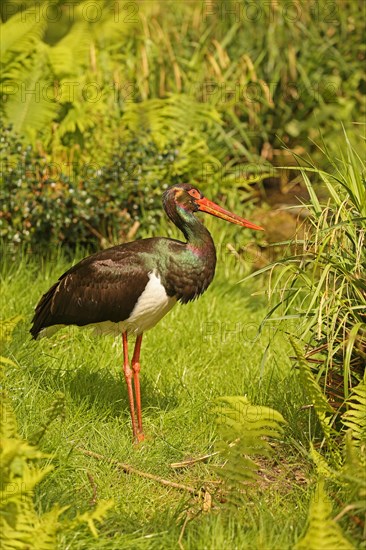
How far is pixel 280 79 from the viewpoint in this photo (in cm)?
920

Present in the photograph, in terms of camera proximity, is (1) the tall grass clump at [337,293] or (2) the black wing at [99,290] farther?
(2) the black wing at [99,290]

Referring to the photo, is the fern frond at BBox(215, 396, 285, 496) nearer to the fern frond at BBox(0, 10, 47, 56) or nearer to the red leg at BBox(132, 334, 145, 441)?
the red leg at BBox(132, 334, 145, 441)

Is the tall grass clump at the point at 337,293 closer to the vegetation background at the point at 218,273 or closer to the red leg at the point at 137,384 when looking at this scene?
the vegetation background at the point at 218,273

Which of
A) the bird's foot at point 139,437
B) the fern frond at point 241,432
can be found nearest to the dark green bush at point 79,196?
the bird's foot at point 139,437

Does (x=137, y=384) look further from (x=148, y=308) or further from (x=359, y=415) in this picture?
(x=359, y=415)

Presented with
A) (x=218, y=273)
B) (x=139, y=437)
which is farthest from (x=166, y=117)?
(x=139, y=437)

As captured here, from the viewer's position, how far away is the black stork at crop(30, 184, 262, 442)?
5176mm

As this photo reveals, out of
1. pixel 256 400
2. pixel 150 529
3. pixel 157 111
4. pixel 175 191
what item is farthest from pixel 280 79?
pixel 150 529

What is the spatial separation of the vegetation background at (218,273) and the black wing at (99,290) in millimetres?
325

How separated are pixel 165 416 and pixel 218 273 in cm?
224

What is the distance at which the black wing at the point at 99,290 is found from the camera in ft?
17.1

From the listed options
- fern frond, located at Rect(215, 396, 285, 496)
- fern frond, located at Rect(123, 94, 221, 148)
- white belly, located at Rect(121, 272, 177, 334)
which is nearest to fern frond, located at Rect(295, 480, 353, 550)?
fern frond, located at Rect(215, 396, 285, 496)

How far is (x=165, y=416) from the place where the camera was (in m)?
5.26

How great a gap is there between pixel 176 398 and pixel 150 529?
1.50 meters
